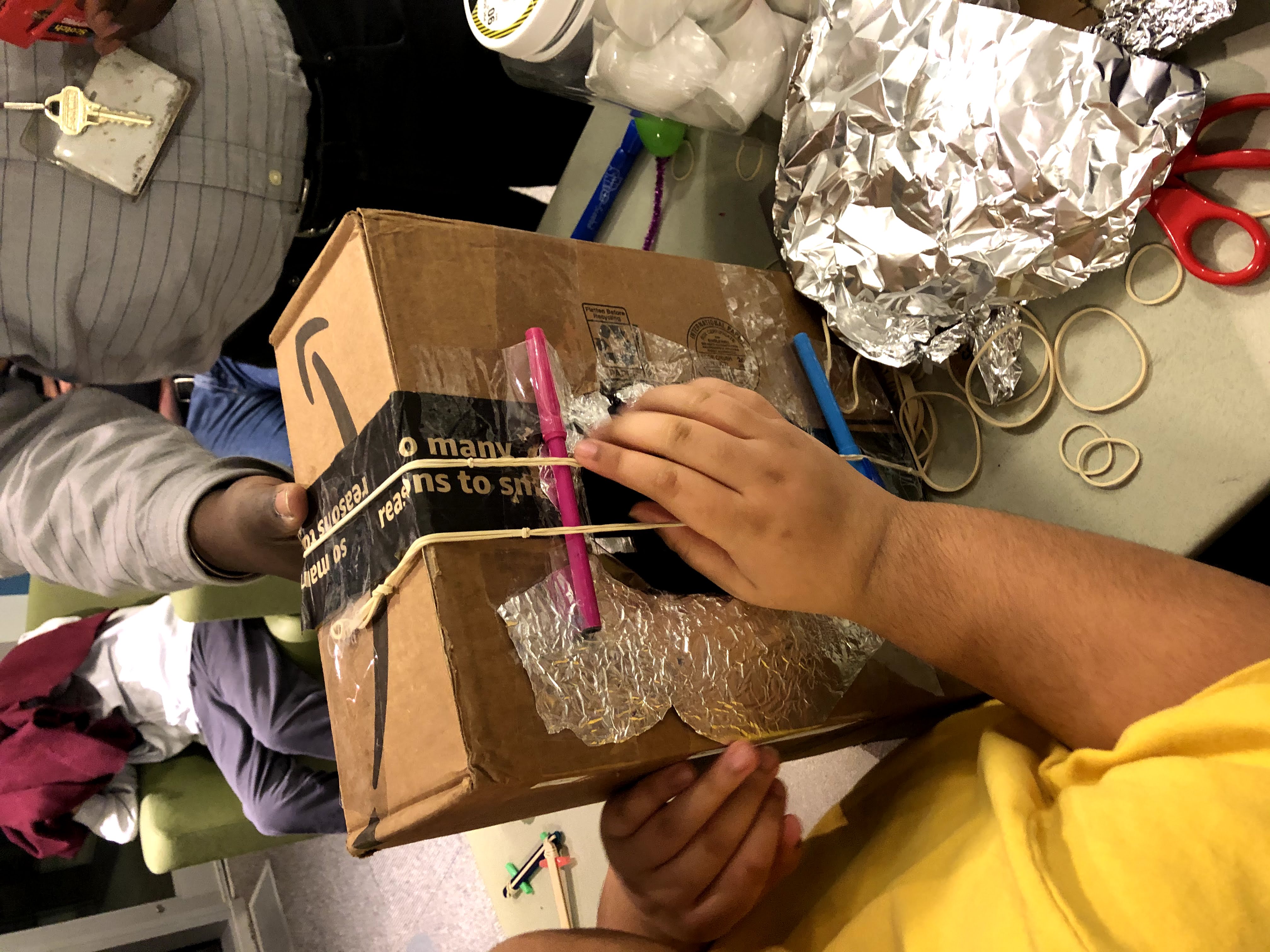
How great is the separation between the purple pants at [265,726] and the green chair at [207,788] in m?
0.05

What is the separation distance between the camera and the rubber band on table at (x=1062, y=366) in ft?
1.74

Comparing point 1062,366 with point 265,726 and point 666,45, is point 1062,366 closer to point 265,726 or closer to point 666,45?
point 666,45

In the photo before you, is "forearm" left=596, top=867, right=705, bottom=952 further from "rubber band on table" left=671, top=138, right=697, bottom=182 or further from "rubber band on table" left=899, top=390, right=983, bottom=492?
"rubber band on table" left=671, top=138, right=697, bottom=182

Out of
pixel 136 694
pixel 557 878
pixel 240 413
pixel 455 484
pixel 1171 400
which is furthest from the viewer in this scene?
pixel 136 694

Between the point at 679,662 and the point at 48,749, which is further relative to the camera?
the point at 48,749

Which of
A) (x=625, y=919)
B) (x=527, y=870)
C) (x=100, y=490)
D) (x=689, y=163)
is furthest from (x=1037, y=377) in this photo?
(x=527, y=870)

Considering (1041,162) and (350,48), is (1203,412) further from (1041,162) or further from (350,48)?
(350,48)

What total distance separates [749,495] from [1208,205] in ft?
1.29

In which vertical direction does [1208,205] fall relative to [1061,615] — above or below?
above

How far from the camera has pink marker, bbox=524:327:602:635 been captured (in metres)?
0.41

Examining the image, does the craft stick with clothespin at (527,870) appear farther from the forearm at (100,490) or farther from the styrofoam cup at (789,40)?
the styrofoam cup at (789,40)

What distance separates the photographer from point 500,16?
1.87 ft

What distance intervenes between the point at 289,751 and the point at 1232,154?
4.55 ft

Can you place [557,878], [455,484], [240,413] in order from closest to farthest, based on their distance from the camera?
[455,484] < [557,878] < [240,413]
